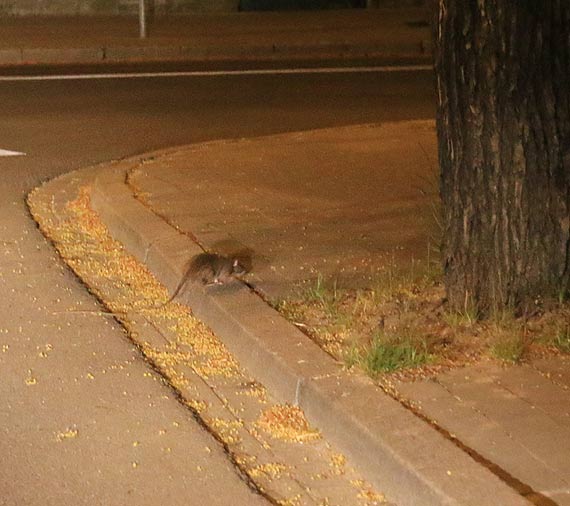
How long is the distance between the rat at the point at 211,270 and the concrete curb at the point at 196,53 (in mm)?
11433

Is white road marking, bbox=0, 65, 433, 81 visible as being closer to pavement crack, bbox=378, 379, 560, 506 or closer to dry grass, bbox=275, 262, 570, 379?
dry grass, bbox=275, 262, 570, 379

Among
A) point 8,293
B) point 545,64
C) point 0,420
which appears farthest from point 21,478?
point 545,64

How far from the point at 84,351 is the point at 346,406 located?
1.67m

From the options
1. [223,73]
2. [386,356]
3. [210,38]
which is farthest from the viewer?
[210,38]

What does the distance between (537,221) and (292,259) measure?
1.73m

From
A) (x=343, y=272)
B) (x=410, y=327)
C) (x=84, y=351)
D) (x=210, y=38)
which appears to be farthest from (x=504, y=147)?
(x=210, y=38)

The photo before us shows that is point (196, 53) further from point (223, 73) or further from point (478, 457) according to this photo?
point (478, 457)

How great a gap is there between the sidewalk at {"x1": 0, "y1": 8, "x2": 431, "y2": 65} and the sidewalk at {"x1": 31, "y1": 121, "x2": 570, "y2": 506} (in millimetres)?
7048

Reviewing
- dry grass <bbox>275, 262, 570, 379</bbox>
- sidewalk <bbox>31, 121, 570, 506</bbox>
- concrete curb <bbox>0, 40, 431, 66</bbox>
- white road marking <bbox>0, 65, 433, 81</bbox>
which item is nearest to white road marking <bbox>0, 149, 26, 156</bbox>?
sidewalk <bbox>31, 121, 570, 506</bbox>

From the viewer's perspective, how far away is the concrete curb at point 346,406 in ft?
14.7

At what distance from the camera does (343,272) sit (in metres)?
7.13

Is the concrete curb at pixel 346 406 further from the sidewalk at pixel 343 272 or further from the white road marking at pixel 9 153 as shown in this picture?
the white road marking at pixel 9 153

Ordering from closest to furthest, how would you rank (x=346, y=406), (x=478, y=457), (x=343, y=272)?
(x=478, y=457), (x=346, y=406), (x=343, y=272)

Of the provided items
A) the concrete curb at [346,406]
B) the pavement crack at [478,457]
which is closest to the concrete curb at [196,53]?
the concrete curb at [346,406]
